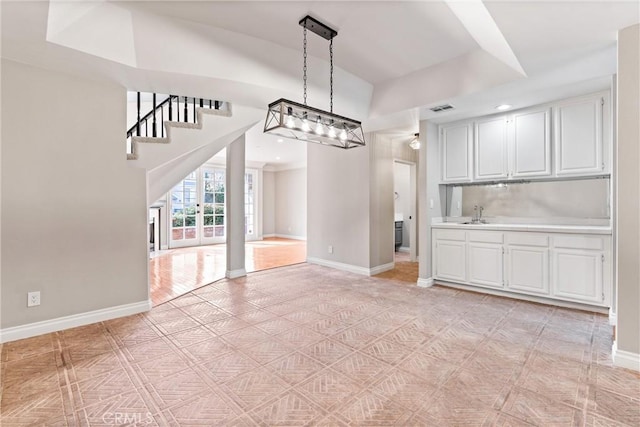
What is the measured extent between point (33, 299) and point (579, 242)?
5578 millimetres

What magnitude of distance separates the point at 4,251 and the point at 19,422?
1.71m

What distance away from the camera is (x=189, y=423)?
1660 mm

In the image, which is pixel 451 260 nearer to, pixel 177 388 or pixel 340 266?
pixel 340 266

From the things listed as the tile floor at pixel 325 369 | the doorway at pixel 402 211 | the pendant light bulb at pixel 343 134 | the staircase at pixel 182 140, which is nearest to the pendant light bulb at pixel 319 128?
the pendant light bulb at pixel 343 134

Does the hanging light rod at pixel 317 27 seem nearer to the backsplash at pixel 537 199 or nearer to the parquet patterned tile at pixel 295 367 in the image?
the parquet patterned tile at pixel 295 367

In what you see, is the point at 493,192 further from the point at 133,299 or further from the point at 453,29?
the point at 133,299

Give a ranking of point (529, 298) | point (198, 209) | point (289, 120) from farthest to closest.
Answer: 1. point (198, 209)
2. point (529, 298)
3. point (289, 120)

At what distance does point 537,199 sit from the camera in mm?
4203

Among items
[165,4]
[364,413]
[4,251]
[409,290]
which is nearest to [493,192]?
[409,290]

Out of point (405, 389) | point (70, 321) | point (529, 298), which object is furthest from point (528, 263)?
point (70, 321)

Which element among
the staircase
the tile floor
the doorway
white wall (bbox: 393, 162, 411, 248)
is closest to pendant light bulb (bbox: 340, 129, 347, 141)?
the staircase

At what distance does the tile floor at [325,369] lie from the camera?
5.72ft

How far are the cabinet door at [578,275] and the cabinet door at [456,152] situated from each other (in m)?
1.54

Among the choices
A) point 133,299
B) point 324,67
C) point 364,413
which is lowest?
point 364,413
